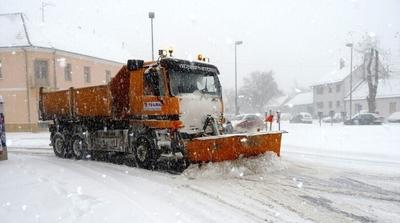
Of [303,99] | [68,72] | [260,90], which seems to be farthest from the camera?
[260,90]

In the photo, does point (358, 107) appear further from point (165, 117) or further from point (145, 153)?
point (165, 117)

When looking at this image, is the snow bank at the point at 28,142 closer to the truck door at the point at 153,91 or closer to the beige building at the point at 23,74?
the beige building at the point at 23,74

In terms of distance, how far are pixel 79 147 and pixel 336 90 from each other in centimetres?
6067

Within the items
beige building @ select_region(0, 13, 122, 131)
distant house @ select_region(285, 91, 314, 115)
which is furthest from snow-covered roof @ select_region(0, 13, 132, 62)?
distant house @ select_region(285, 91, 314, 115)

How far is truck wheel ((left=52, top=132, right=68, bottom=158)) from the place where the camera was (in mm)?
16000

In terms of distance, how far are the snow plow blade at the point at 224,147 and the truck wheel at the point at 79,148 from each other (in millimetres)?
5637

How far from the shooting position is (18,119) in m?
34.9

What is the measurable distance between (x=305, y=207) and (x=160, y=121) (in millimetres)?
5090

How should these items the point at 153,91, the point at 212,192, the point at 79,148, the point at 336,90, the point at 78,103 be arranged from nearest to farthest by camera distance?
the point at 212,192 < the point at 153,91 < the point at 78,103 < the point at 79,148 < the point at 336,90

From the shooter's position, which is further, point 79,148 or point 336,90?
point 336,90

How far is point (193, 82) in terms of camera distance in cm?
1184

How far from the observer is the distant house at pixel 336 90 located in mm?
66137

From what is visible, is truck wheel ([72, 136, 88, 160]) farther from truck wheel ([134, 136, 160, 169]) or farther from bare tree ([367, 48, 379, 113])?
bare tree ([367, 48, 379, 113])

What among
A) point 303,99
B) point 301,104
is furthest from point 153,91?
point 303,99
